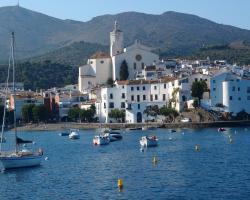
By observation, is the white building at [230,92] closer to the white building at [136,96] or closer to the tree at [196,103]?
the tree at [196,103]

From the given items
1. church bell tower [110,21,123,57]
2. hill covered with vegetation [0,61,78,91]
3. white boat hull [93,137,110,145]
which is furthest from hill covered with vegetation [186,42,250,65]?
white boat hull [93,137,110,145]

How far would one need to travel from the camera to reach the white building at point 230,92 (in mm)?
64375

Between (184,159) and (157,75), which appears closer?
(184,159)

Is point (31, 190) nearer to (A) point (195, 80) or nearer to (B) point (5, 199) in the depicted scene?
(B) point (5, 199)

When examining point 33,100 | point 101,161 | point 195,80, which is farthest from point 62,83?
point 101,161

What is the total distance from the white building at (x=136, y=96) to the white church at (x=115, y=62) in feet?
24.6

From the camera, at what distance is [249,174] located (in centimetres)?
2945

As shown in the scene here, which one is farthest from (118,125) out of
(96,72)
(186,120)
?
(96,72)

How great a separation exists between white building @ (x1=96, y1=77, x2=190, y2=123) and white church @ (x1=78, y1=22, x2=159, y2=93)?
295 inches

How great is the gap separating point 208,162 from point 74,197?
1006cm

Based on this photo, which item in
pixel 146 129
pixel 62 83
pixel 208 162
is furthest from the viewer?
pixel 62 83

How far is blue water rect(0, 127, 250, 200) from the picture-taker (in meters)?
26.1

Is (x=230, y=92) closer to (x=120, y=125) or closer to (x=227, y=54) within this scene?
(x=120, y=125)

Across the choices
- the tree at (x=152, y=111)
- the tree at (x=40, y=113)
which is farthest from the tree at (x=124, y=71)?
the tree at (x=152, y=111)
